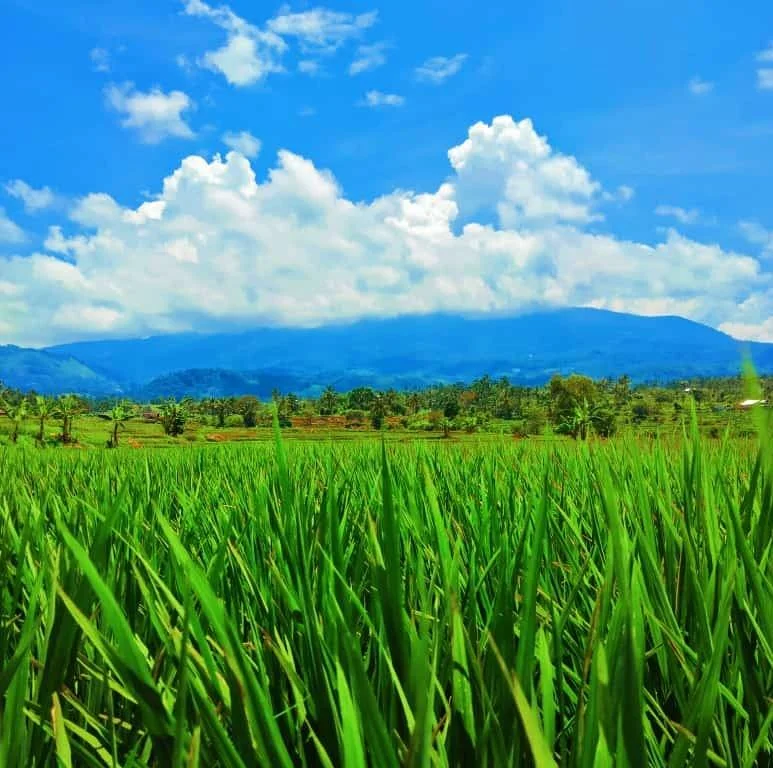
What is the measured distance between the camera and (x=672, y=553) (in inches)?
43.2

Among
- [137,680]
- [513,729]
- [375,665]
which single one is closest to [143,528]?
[375,665]

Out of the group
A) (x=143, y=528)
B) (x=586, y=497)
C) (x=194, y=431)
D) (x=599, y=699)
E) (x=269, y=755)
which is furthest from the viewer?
(x=194, y=431)

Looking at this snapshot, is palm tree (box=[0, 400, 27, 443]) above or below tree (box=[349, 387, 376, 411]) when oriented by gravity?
below

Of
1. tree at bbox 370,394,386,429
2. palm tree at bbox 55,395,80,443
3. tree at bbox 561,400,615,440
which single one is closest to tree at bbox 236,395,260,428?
tree at bbox 370,394,386,429

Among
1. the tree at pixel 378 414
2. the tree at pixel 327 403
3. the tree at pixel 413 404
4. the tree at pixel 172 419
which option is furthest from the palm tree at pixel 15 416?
the tree at pixel 413 404

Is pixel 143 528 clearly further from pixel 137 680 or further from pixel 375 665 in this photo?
pixel 137 680

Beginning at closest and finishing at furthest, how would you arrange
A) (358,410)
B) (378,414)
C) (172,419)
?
(378,414) → (172,419) → (358,410)

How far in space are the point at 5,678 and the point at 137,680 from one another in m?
0.15

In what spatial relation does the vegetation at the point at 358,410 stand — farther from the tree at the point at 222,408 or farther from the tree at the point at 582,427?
the tree at the point at 582,427

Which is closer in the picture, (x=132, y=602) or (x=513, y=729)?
(x=513, y=729)

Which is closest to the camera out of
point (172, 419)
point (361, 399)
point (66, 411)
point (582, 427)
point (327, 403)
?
point (582, 427)

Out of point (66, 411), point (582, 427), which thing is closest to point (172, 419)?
point (66, 411)

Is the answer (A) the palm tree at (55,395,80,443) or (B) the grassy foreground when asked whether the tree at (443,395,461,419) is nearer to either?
(A) the palm tree at (55,395,80,443)

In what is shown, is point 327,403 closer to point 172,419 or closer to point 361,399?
point 361,399
